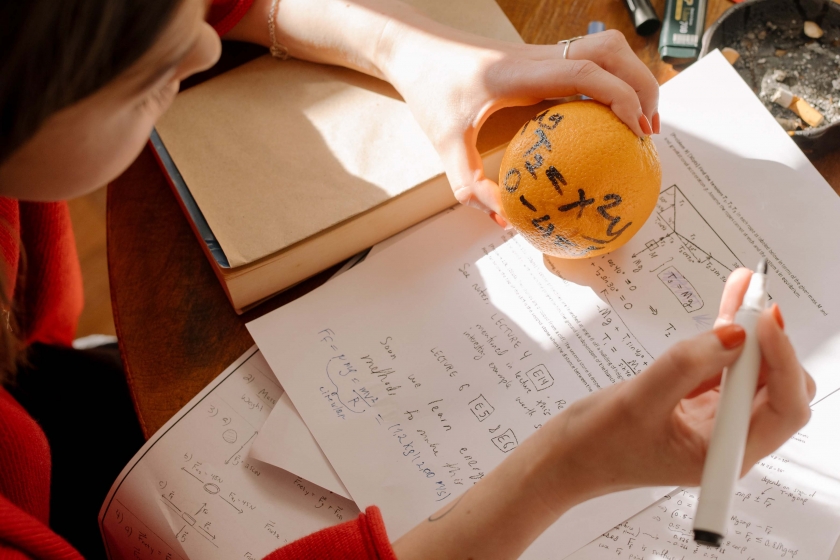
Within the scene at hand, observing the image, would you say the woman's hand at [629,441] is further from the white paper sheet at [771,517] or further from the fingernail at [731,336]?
the white paper sheet at [771,517]

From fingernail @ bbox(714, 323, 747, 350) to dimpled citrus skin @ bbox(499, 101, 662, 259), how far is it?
18 cm

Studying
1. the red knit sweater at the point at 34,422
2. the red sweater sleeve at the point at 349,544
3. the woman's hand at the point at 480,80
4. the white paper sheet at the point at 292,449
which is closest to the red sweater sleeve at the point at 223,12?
the red knit sweater at the point at 34,422

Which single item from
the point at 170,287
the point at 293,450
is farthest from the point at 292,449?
the point at 170,287

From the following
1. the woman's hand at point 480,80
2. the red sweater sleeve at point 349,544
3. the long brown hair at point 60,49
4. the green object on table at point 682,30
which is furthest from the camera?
the green object on table at point 682,30

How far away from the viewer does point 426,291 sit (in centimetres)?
73

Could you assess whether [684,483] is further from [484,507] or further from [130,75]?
[130,75]

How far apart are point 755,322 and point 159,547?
63 centimetres

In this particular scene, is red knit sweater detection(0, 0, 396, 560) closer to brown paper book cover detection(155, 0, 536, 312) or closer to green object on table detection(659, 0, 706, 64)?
brown paper book cover detection(155, 0, 536, 312)

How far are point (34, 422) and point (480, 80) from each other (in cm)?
65

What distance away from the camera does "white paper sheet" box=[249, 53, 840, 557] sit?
0.65 metres

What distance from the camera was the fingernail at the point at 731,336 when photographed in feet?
1.49

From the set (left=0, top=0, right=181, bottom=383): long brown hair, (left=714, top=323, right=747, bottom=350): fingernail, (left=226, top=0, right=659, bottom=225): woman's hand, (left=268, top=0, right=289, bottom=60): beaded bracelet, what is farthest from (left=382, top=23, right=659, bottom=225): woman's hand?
(left=0, top=0, right=181, bottom=383): long brown hair

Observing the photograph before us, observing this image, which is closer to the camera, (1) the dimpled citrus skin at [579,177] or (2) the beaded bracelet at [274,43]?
(1) the dimpled citrus skin at [579,177]

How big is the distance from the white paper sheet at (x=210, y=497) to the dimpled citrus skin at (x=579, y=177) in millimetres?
376
